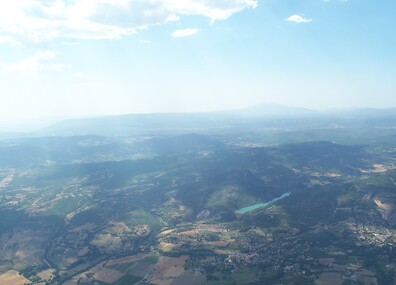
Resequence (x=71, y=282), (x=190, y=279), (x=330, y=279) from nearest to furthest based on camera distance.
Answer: (x=330, y=279)
(x=190, y=279)
(x=71, y=282)

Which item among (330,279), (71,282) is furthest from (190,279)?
(330,279)

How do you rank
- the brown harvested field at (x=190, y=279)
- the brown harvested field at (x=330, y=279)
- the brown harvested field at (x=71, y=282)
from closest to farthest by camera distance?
the brown harvested field at (x=330, y=279) < the brown harvested field at (x=190, y=279) < the brown harvested field at (x=71, y=282)

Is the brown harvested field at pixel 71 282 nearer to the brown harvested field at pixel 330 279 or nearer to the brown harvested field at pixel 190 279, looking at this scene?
the brown harvested field at pixel 190 279

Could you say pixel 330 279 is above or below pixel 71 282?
below

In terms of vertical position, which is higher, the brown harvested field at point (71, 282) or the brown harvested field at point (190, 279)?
the brown harvested field at point (71, 282)

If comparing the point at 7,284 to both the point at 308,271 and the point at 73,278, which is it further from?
the point at 308,271

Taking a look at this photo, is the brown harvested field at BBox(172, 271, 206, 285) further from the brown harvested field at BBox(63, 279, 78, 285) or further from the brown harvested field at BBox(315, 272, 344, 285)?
the brown harvested field at BBox(315, 272, 344, 285)

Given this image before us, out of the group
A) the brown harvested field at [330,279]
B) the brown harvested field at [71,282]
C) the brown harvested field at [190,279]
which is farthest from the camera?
the brown harvested field at [71,282]

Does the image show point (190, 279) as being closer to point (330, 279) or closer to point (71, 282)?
point (71, 282)

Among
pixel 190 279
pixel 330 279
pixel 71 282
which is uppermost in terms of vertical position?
pixel 71 282

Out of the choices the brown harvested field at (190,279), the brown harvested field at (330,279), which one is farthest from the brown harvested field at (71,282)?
the brown harvested field at (330,279)

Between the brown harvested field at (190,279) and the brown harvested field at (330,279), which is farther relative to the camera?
the brown harvested field at (190,279)
